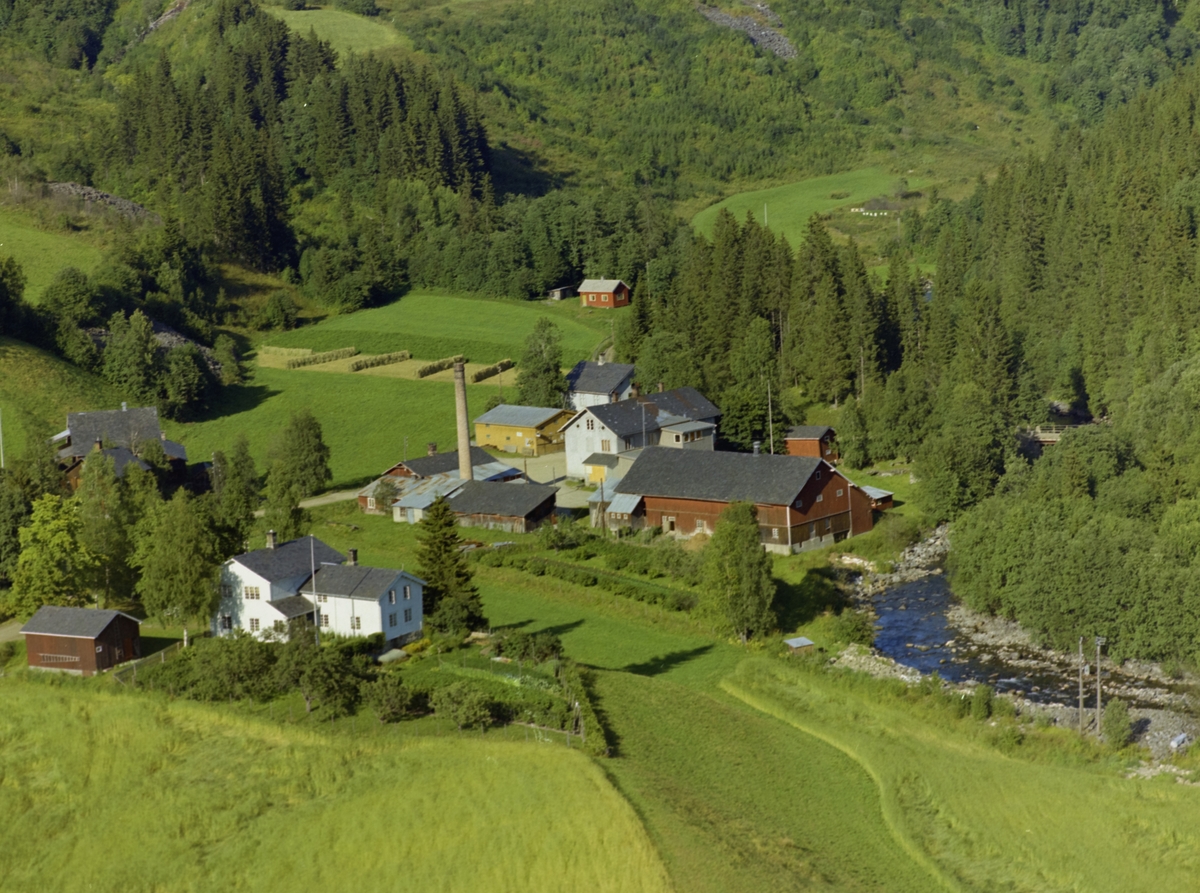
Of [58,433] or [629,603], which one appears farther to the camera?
[58,433]

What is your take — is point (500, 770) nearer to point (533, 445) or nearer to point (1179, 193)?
point (533, 445)

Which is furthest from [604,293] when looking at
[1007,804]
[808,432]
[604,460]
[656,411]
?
[1007,804]

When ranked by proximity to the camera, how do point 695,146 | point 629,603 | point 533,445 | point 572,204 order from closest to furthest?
1. point 629,603
2. point 533,445
3. point 572,204
4. point 695,146

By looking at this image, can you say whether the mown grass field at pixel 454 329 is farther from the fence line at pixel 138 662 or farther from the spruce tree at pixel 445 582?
the fence line at pixel 138 662

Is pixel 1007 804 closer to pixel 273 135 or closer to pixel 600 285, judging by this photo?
pixel 600 285

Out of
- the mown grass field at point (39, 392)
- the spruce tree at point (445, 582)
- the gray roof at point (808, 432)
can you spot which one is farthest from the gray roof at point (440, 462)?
the mown grass field at point (39, 392)

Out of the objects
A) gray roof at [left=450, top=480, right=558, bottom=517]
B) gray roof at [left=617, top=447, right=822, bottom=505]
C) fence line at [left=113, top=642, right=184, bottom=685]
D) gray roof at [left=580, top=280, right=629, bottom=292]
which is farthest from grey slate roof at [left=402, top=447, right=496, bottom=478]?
gray roof at [left=580, top=280, right=629, bottom=292]

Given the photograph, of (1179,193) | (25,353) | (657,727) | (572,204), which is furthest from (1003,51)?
(657,727)
